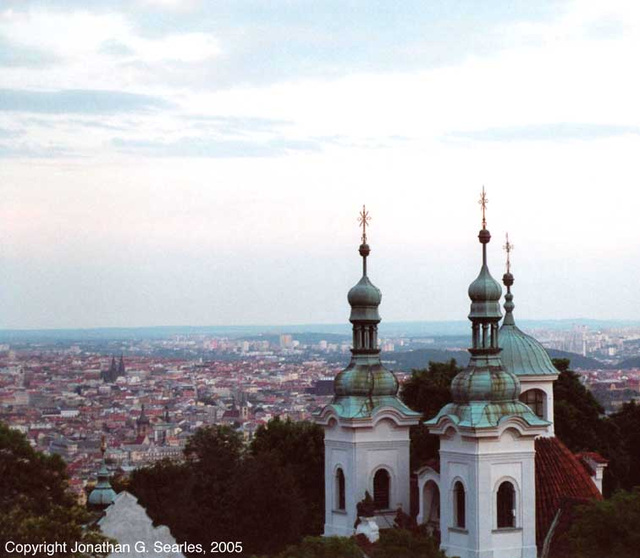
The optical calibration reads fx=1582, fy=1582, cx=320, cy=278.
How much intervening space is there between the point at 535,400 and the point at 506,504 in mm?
5316

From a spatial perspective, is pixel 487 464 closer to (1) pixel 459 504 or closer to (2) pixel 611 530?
(1) pixel 459 504

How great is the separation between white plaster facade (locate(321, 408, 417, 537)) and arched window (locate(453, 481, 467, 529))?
273 cm

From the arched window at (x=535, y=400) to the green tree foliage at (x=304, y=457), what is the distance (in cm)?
865

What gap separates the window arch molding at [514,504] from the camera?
3653 cm

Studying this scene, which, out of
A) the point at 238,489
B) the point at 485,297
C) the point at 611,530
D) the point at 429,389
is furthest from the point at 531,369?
the point at 429,389

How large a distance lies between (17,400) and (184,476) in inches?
1907

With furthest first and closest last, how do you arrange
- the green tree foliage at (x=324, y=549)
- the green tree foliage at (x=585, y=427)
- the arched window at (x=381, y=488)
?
the green tree foliage at (x=585, y=427) → the arched window at (x=381, y=488) → the green tree foliage at (x=324, y=549)

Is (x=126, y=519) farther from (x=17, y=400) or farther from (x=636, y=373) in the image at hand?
(x=636, y=373)

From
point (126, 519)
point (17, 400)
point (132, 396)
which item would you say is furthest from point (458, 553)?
point (132, 396)

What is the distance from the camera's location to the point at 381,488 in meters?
40.1

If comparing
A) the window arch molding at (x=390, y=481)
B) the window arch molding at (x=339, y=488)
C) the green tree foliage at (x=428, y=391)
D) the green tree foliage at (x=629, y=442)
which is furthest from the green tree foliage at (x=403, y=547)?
the green tree foliage at (x=629, y=442)

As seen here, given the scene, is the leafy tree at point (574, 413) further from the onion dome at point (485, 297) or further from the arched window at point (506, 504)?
the arched window at point (506, 504)

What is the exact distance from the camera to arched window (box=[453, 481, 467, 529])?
121 ft

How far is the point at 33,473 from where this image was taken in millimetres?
39188
